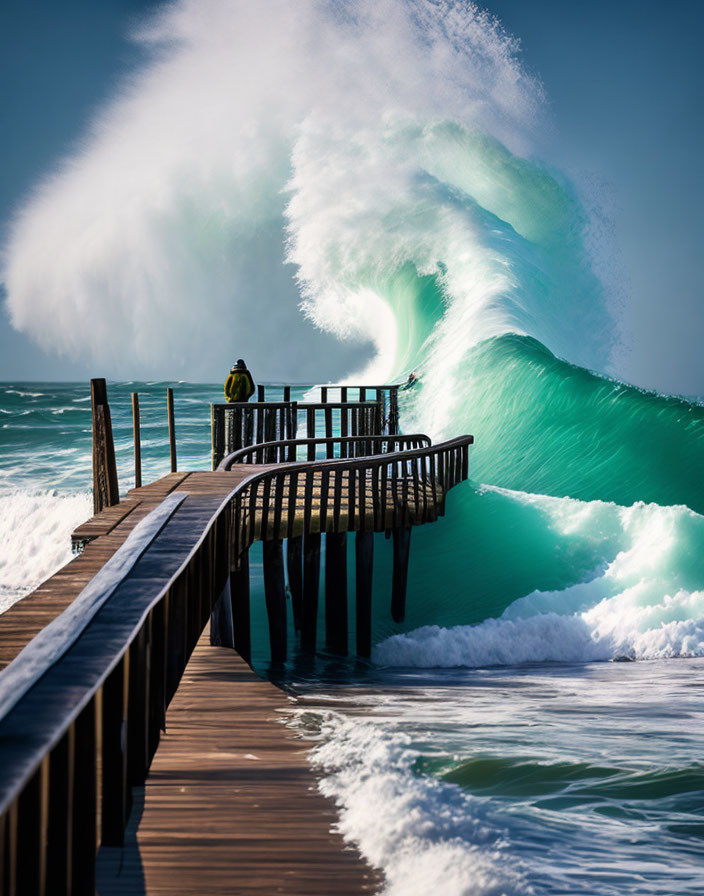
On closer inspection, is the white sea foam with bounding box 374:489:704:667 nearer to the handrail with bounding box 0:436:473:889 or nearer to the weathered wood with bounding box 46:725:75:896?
the handrail with bounding box 0:436:473:889

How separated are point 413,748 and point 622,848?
154cm

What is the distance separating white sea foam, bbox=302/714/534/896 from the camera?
3580 mm

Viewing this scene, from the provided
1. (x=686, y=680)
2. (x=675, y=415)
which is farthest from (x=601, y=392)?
(x=686, y=680)

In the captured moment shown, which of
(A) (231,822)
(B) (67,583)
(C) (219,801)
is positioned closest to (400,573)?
(B) (67,583)

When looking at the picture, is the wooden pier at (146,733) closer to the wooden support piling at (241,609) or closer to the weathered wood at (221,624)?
the weathered wood at (221,624)

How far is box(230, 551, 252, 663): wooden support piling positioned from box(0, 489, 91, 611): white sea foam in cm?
897

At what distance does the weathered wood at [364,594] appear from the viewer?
11805 millimetres

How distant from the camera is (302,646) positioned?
39.6 feet

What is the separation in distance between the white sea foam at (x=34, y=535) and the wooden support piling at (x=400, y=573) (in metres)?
8.52

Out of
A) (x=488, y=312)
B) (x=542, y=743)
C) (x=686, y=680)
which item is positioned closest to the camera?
(x=542, y=743)

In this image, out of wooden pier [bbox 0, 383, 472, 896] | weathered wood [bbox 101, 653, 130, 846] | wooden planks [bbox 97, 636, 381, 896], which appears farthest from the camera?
wooden planks [bbox 97, 636, 381, 896]

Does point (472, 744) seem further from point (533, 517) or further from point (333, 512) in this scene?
point (533, 517)

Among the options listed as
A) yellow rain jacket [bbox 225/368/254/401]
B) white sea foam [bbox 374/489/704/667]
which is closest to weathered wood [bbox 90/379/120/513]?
yellow rain jacket [bbox 225/368/254/401]

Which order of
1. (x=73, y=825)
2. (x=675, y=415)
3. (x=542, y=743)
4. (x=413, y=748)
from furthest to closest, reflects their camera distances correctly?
(x=675, y=415) → (x=542, y=743) → (x=413, y=748) → (x=73, y=825)
